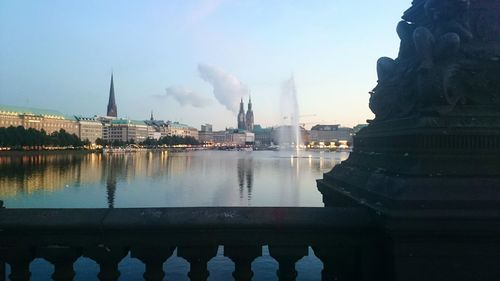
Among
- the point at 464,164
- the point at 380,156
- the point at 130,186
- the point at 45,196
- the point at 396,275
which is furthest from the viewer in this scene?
the point at 130,186

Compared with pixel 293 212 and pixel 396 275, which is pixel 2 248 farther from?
pixel 396 275

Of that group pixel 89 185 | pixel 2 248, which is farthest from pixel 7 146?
pixel 2 248

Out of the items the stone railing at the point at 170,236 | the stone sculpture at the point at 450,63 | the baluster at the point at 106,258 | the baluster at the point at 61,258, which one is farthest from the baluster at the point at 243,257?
the stone sculpture at the point at 450,63

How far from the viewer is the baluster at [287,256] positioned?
14.7 feet

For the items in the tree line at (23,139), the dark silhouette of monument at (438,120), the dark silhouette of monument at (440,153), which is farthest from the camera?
A: the tree line at (23,139)

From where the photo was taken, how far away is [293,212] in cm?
452

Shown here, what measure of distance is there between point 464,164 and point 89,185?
127 ft

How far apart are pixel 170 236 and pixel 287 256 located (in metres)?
1.22

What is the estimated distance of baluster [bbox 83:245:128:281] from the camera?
437 centimetres

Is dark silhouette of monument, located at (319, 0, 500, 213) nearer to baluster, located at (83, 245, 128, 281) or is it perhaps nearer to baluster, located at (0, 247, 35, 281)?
baluster, located at (83, 245, 128, 281)

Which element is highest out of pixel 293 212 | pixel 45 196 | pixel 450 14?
pixel 450 14

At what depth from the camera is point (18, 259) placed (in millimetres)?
4363

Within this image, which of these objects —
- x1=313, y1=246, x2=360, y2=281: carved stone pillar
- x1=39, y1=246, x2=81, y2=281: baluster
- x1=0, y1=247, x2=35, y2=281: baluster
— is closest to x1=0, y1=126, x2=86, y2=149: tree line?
x1=0, y1=247, x2=35, y2=281: baluster

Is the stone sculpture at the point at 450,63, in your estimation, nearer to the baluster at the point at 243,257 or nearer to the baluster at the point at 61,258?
the baluster at the point at 243,257
